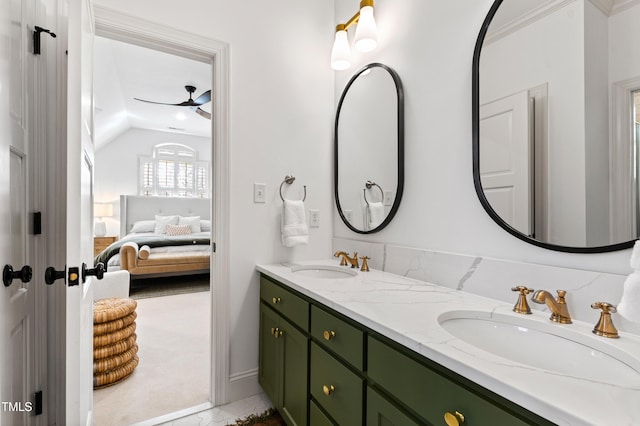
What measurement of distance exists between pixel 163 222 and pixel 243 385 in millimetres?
4927

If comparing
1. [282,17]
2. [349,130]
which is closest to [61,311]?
A: [349,130]

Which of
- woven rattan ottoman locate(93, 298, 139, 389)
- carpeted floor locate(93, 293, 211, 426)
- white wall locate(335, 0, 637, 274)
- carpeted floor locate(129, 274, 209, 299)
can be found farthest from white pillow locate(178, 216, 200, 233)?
white wall locate(335, 0, 637, 274)

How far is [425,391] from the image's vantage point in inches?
30.3

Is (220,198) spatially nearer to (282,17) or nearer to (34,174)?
(34,174)

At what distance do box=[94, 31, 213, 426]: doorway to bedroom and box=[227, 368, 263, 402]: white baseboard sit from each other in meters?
0.14

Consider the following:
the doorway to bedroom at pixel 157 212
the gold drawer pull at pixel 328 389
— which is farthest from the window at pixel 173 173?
the gold drawer pull at pixel 328 389

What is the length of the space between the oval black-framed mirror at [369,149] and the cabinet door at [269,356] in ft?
2.37

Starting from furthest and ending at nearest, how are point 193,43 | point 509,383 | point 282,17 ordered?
point 282,17 → point 193,43 → point 509,383

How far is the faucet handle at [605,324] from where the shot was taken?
817 mm

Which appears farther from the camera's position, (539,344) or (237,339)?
(237,339)

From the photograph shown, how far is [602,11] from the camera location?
0.94 meters

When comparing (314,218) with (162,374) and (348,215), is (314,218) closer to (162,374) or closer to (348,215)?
(348,215)

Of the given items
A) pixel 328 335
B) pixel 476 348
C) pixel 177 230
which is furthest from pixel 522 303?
pixel 177 230

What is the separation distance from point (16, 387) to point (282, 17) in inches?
85.4
